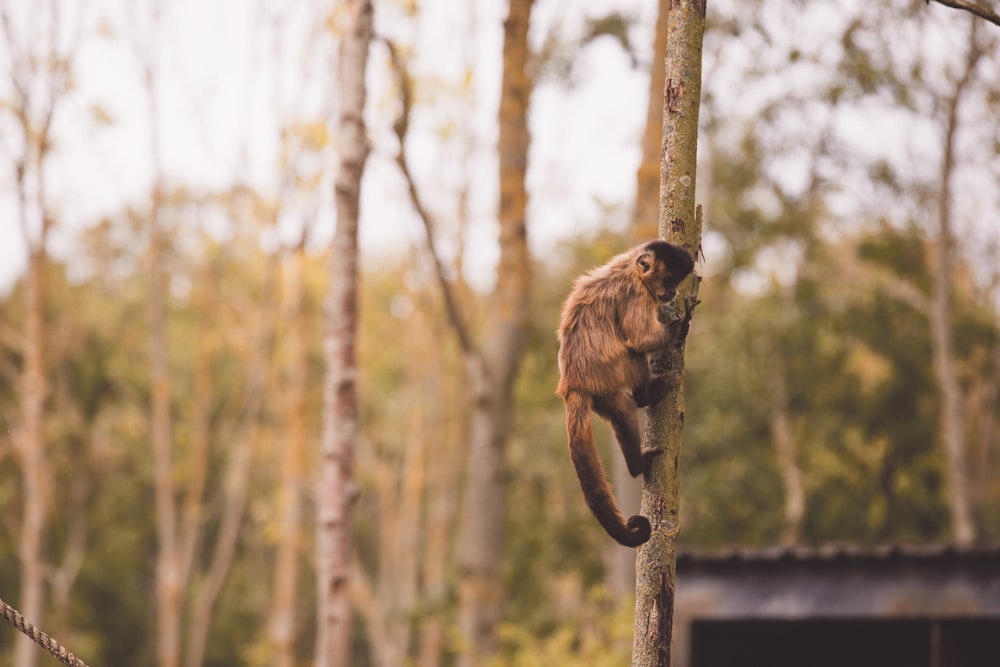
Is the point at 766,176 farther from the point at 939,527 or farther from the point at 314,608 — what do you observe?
the point at 314,608

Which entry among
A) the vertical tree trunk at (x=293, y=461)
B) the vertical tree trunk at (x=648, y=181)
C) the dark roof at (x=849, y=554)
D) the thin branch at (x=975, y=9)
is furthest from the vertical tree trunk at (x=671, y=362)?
the vertical tree trunk at (x=293, y=461)

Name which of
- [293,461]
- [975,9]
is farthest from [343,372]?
[293,461]

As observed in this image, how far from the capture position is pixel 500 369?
11320 millimetres

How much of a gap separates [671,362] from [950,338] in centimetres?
1500

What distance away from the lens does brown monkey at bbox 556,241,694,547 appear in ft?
12.6

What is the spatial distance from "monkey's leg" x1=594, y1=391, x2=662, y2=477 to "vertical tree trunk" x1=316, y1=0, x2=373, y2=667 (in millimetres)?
3228

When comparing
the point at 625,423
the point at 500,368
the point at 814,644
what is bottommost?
the point at 814,644

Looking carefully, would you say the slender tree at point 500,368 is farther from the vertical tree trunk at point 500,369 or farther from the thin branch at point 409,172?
the thin branch at point 409,172

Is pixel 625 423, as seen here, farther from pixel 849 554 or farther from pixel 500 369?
pixel 500 369

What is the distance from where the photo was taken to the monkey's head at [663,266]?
3.59 metres

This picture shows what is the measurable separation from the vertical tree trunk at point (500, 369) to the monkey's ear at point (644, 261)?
6.79m

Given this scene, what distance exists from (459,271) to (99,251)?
1145 centimetres

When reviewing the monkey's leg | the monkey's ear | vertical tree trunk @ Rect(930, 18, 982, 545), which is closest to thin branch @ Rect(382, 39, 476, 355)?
the monkey's ear

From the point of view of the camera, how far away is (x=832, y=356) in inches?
754
